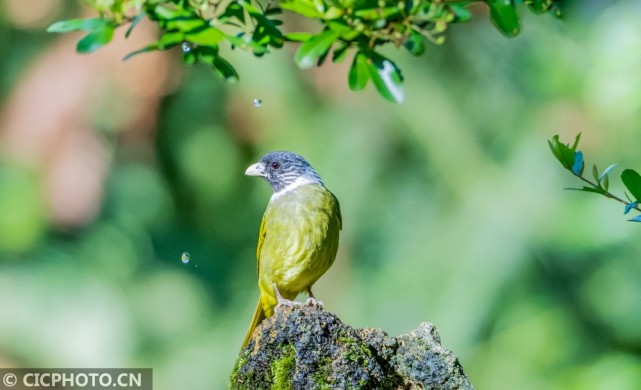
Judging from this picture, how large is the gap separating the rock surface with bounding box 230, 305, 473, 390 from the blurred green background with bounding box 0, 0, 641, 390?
→ 104 inches

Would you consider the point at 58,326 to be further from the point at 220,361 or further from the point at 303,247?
the point at 303,247

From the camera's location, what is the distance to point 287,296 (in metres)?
3.41

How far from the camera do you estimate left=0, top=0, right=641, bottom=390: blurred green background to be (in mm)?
5371

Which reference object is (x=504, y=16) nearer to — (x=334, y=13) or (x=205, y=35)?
(x=334, y=13)

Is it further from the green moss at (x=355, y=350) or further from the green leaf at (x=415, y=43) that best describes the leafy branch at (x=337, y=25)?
the green moss at (x=355, y=350)

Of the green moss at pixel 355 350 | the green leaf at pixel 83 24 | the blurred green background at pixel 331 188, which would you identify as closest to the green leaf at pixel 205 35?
the green leaf at pixel 83 24

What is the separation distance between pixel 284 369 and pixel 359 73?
82 centimetres

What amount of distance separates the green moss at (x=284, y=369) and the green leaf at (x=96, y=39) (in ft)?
3.09

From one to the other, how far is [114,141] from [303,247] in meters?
2.65

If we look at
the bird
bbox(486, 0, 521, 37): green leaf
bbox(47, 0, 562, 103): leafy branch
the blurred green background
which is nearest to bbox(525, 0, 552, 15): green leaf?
bbox(47, 0, 562, 103): leafy branch

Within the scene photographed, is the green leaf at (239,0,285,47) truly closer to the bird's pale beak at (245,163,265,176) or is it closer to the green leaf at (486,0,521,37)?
the green leaf at (486,0,521,37)

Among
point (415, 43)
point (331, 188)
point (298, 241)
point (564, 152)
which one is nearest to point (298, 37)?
point (415, 43)

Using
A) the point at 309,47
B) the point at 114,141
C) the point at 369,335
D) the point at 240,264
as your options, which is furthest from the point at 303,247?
the point at 114,141

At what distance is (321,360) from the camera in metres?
2.52
